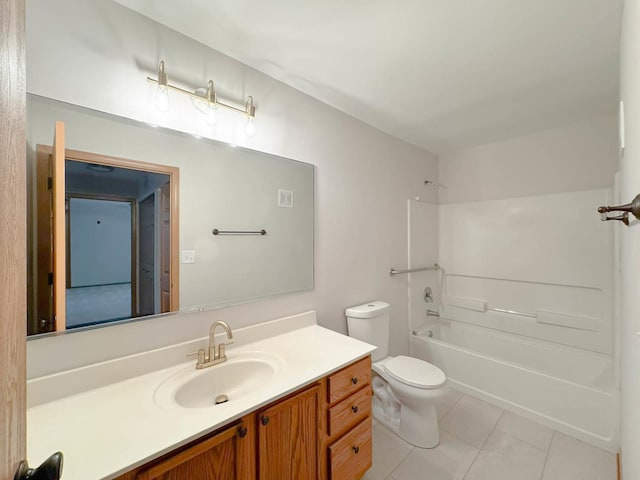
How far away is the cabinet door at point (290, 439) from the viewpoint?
99cm

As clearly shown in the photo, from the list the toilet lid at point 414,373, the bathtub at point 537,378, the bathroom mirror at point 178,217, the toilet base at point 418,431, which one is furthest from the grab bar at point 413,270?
the toilet base at point 418,431

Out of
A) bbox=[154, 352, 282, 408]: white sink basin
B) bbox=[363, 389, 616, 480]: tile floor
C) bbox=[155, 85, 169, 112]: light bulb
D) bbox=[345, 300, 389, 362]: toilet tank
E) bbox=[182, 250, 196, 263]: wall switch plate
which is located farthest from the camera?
bbox=[345, 300, 389, 362]: toilet tank

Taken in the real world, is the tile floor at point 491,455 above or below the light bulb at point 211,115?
below

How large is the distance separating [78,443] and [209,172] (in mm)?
1142

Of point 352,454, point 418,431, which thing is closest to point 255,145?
point 352,454

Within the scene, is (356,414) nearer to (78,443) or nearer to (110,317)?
(78,443)

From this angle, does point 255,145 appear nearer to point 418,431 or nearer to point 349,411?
point 349,411

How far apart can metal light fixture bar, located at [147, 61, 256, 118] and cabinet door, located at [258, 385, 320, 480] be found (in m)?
1.42

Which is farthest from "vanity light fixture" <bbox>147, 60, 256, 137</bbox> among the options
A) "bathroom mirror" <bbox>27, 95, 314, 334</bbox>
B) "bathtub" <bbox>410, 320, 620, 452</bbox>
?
"bathtub" <bbox>410, 320, 620, 452</bbox>

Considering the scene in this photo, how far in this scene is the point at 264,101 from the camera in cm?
158

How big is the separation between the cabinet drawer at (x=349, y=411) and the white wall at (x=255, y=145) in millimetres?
589

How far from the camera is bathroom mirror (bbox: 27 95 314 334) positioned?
1035 millimetres

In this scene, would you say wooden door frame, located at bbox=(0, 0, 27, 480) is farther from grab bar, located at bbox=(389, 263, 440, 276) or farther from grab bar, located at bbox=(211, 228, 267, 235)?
grab bar, located at bbox=(389, 263, 440, 276)

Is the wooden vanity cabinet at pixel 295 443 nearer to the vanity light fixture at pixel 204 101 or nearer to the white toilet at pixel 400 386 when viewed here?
the white toilet at pixel 400 386
